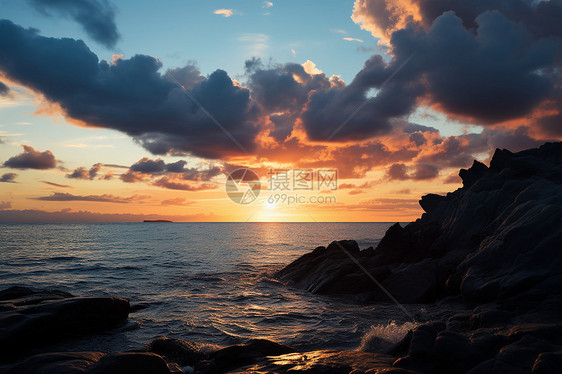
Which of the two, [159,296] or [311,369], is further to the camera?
[159,296]

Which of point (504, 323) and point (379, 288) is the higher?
point (504, 323)

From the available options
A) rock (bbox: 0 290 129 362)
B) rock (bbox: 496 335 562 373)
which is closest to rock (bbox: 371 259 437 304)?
rock (bbox: 496 335 562 373)

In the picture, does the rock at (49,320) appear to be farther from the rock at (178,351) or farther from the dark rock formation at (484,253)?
the dark rock formation at (484,253)

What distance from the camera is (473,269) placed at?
51.9 feet

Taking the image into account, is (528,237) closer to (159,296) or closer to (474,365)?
(474,365)

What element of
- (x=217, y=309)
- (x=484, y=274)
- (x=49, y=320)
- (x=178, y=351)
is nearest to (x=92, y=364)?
(x=178, y=351)

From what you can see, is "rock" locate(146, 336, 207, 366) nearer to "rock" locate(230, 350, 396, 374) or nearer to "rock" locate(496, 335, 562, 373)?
"rock" locate(230, 350, 396, 374)

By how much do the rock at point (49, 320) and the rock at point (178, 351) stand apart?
13.7 ft

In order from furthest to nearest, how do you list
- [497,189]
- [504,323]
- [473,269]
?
[497,189], [473,269], [504,323]

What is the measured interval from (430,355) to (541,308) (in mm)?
6912

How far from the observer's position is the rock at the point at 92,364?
784 centimetres

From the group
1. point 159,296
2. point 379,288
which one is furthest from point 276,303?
point 159,296

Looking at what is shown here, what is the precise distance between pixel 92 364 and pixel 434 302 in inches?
689

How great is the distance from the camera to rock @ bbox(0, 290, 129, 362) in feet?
36.9
